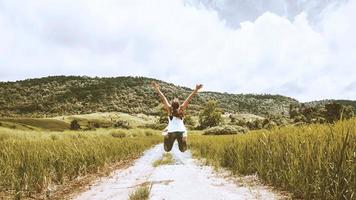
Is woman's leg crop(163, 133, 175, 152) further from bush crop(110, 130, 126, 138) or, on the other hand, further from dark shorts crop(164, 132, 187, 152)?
bush crop(110, 130, 126, 138)

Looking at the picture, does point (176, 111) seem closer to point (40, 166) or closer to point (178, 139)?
point (178, 139)

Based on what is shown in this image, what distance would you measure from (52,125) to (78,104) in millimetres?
91710

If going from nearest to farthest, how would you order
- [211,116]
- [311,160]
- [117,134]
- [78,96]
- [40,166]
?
[311,160]
[40,166]
[117,134]
[211,116]
[78,96]

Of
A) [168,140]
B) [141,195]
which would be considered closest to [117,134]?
[168,140]

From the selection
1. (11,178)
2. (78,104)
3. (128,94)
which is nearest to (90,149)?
(11,178)

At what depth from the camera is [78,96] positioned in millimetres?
163250

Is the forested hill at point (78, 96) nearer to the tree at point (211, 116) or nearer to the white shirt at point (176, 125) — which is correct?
the tree at point (211, 116)

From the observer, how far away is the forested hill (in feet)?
470

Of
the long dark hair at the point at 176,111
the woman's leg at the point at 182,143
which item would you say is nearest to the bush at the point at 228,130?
the woman's leg at the point at 182,143

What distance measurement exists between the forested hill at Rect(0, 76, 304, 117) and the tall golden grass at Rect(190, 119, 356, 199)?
412 ft

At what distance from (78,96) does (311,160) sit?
160418 millimetres

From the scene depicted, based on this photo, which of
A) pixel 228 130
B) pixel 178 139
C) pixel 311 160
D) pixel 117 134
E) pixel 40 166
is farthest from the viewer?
pixel 228 130

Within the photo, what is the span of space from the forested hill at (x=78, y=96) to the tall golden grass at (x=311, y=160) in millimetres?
125526

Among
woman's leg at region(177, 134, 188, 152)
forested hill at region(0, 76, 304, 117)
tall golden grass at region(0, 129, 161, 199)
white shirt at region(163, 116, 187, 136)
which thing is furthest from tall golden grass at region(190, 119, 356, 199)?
forested hill at region(0, 76, 304, 117)
